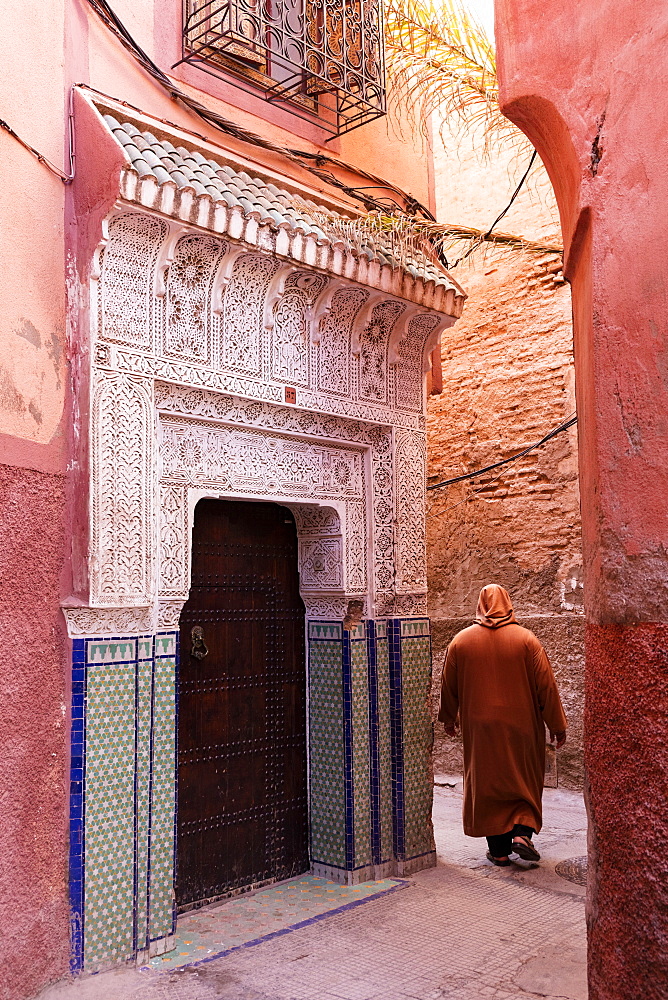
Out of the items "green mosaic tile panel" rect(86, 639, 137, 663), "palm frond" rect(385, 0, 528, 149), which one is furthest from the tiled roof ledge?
"green mosaic tile panel" rect(86, 639, 137, 663)

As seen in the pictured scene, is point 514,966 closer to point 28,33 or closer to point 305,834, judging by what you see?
point 305,834

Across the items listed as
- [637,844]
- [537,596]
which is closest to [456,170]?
[537,596]

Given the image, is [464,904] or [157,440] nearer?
[157,440]

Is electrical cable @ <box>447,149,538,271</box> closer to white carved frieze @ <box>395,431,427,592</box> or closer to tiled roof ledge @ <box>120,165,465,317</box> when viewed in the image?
tiled roof ledge @ <box>120,165,465,317</box>

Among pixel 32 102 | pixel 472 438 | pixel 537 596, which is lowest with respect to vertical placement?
pixel 537 596

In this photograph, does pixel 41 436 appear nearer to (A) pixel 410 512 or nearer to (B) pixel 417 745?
(A) pixel 410 512

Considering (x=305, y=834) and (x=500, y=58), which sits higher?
(x=500, y=58)

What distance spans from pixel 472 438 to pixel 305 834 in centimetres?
387

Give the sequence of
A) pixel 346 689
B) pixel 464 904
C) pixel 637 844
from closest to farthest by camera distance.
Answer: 1. pixel 637 844
2. pixel 464 904
3. pixel 346 689

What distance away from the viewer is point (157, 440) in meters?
3.71

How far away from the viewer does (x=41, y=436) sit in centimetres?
329

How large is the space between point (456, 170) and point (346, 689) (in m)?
5.32

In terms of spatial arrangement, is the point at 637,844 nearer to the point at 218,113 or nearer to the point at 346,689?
the point at 346,689

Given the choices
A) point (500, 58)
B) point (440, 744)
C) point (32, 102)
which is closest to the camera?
point (500, 58)
